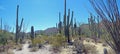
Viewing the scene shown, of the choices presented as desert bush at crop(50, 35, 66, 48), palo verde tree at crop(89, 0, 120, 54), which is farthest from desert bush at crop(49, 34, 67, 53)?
palo verde tree at crop(89, 0, 120, 54)

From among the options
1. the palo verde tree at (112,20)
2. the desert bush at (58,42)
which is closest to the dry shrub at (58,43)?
the desert bush at (58,42)

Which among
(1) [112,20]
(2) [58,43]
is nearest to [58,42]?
(2) [58,43]

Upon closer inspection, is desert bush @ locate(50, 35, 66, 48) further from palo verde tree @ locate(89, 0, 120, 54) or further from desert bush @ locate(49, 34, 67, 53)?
palo verde tree @ locate(89, 0, 120, 54)

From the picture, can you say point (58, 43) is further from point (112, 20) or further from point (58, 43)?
point (112, 20)

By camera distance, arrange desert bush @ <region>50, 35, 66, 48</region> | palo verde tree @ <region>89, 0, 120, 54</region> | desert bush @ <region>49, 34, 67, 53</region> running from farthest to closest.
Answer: desert bush @ <region>50, 35, 66, 48</region>
desert bush @ <region>49, 34, 67, 53</region>
palo verde tree @ <region>89, 0, 120, 54</region>

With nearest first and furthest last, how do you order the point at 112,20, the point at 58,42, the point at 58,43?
the point at 112,20, the point at 58,43, the point at 58,42

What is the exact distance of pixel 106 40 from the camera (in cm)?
472

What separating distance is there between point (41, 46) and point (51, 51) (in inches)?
90.2

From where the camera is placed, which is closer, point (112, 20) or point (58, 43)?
point (112, 20)

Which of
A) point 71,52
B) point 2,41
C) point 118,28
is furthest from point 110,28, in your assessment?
point 2,41

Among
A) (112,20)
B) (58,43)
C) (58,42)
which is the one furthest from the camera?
(58,42)

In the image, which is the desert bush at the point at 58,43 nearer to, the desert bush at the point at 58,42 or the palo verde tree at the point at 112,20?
the desert bush at the point at 58,42

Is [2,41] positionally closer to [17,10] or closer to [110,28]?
[17,10]

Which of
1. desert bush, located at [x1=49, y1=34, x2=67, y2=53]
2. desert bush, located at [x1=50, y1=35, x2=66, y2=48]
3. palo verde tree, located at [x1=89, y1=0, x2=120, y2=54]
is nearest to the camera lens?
palo verde tree, located at [x1=89, y1=0, x2=120, y2=54]
